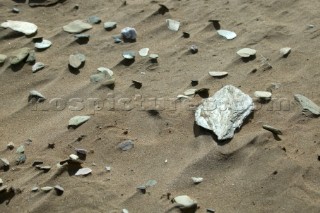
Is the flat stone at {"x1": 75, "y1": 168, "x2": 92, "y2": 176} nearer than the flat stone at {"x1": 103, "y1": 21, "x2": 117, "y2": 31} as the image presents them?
Yes

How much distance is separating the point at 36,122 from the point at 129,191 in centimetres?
73

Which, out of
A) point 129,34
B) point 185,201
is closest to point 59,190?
point 185,201

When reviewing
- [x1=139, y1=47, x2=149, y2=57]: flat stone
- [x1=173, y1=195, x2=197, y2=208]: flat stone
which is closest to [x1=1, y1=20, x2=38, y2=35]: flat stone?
[x1=139, y1=47, x2=149, y2=57]: flat stone

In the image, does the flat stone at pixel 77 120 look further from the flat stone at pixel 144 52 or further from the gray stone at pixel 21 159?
the flat stone at pixel 144 52

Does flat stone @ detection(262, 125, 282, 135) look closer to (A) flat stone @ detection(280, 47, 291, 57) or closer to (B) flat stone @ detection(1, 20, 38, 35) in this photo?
(A) flat stone @ detection(280, 47, 291, 57)

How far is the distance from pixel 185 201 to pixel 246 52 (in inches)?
45.7

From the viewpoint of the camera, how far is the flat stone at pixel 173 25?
3.12 m

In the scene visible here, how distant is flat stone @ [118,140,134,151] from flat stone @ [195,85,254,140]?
0.36 metres

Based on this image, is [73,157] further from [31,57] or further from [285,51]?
[285,51]

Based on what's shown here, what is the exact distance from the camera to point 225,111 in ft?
7.95

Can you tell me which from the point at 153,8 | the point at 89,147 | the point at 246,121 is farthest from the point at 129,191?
the point at 153,8

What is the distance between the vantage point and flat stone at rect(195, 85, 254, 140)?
2.35 meters

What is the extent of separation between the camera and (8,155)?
7.71ft

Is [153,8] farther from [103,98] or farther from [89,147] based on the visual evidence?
[89,147]
